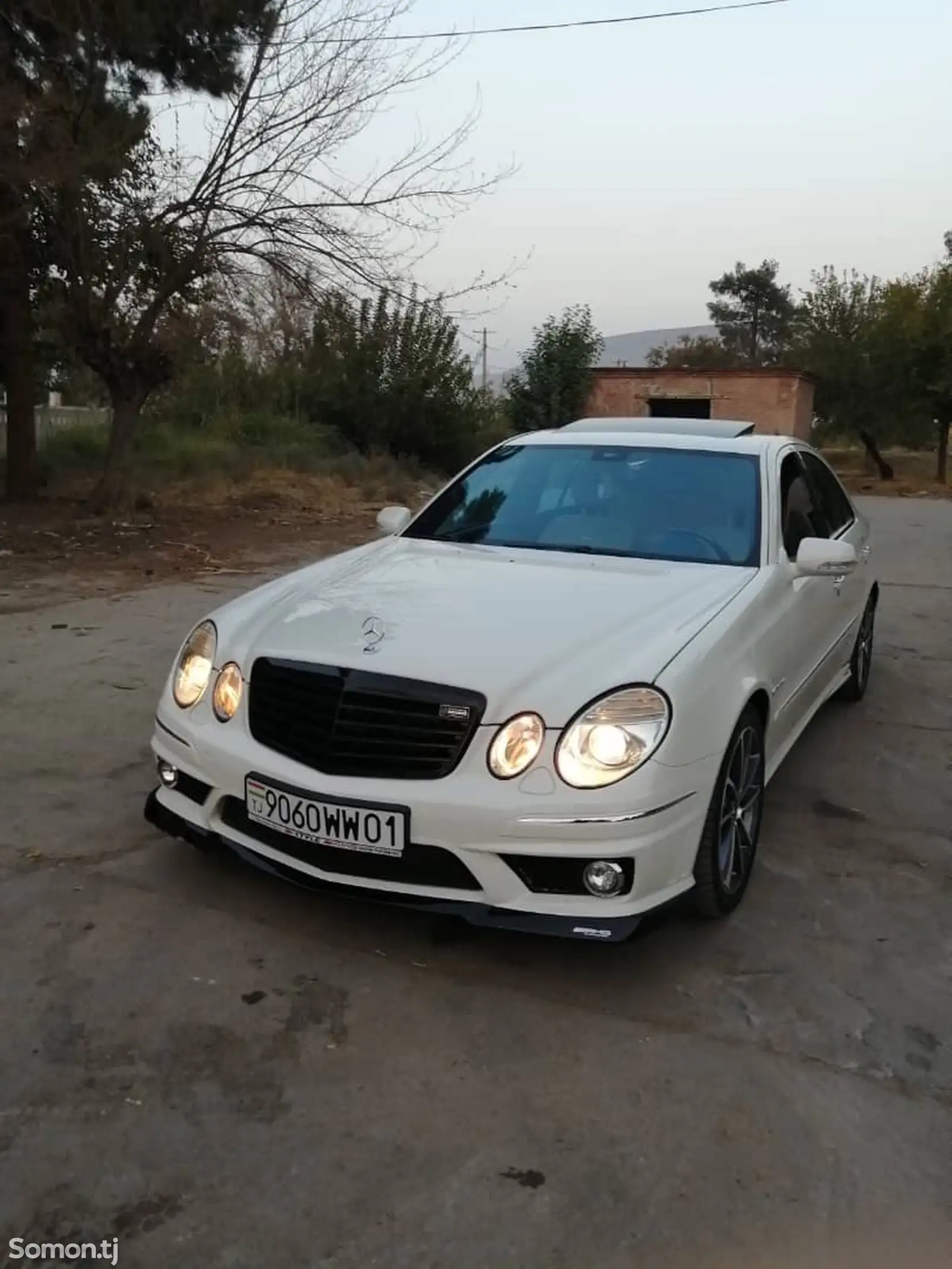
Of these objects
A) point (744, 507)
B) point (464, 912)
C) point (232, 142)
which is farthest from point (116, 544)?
point (464, 912)

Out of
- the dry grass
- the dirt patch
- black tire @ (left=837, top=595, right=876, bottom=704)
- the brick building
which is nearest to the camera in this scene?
black tire @ (left=837, top=595, right=876, bottom=704)

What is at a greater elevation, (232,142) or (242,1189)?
(232,142)

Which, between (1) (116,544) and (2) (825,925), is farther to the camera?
(1) (116,544)

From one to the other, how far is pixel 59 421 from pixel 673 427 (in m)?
18.9

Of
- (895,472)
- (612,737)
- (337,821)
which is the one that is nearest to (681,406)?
(895,472)

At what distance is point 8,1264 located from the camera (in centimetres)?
209

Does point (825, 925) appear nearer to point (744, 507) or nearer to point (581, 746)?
point (581, 746)

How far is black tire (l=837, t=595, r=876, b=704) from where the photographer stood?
19.8ft

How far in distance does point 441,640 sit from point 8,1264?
1.81 m

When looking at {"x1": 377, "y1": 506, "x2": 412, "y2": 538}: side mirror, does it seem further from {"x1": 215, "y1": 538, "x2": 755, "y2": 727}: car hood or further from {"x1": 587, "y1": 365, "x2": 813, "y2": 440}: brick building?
{"x1": 587, "y1": 365, "x2": 813, "y2": 440}: brick building

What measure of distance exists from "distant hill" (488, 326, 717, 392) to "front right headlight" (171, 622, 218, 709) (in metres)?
25.8

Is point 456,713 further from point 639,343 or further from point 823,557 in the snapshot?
point 639,343

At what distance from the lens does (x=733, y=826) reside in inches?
139

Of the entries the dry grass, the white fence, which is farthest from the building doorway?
the white fence
